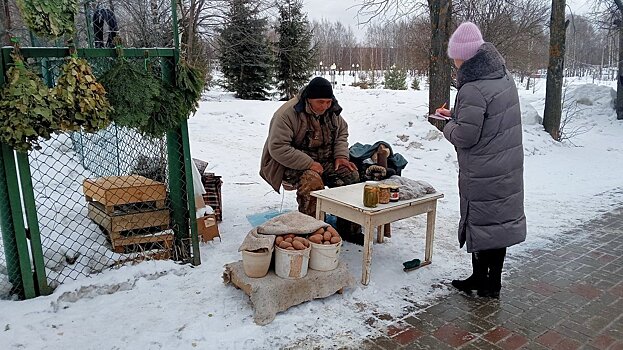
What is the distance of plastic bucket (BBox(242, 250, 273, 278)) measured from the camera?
2846 millimetres

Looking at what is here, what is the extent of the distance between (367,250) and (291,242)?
1.90 feet

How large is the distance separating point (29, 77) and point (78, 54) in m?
0.31

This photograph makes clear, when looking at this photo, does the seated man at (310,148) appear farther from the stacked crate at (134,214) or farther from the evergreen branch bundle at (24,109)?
the evergreen branch bundle at (24,109)

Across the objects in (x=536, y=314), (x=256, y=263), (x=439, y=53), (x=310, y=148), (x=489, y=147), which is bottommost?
(x=536, y=314)

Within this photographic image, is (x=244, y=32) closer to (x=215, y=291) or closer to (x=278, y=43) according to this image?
(x=278, y=43)

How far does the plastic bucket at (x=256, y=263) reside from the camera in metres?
2.85

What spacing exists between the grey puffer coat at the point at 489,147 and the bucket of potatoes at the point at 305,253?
3.01 ft

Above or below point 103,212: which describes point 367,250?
below

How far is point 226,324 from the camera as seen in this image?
271 cm

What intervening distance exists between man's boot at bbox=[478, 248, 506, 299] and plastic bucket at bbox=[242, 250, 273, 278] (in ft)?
4.79

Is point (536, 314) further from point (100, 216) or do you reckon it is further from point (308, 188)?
point (100, 216)

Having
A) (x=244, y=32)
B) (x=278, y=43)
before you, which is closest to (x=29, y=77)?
(x=244, y=32)

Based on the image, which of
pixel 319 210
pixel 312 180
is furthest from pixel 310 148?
pixel 319 210

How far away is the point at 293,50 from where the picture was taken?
19.8 m
